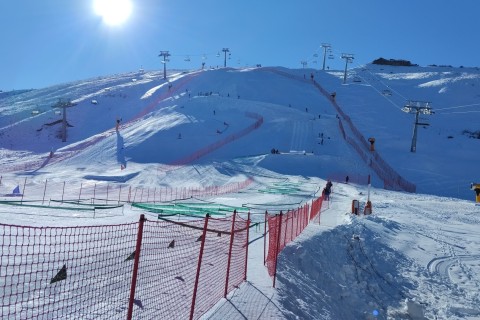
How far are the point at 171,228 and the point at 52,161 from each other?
122 ft

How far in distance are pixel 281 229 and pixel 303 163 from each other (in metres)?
28.9

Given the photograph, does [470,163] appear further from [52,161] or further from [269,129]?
[52,161]

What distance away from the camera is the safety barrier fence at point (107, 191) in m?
29.1

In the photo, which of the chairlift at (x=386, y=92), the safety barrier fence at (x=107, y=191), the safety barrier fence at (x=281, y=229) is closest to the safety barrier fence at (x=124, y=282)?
the safety barrier fence at (x=281, y=229)

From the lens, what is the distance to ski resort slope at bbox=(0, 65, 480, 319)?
516 inches

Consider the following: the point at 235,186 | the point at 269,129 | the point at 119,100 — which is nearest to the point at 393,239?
the point at 235,186

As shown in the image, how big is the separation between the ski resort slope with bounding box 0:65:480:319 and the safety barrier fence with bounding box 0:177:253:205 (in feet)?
4.22

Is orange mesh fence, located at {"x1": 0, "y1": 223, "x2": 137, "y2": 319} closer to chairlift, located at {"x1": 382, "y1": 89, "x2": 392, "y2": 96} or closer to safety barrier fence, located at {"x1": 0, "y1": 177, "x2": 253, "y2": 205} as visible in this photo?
safety barrier fence, located at {"x1": 0, "y1": 177, "x2": 253, "y2": 205}

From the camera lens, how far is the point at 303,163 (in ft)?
140

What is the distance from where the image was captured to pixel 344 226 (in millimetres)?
19062

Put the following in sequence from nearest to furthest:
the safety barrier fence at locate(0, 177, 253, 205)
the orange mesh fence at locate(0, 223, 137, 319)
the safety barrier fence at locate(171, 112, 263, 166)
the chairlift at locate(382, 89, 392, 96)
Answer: the orange mesh fence at locate(0, 223, 137, 319)
the safety barrier fence at locate(0, 177, 253, 205)
the safety barrier fence at locate(171, 112, 263, 166)
the chairlift at locate(382, 89, 392, 96)

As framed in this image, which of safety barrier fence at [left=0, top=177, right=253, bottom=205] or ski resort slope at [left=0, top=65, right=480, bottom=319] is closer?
ski resort slope at [left=0, top=65, right=480, bottom=319]

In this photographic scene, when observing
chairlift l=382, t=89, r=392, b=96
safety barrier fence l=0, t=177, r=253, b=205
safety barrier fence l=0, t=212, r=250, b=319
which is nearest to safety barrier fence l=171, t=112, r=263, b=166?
safety barrier fence l=0, t=177, r=253, b=205

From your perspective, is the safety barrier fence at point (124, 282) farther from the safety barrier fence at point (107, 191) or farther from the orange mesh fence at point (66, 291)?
the safety barrier fence at point (107, 191)
